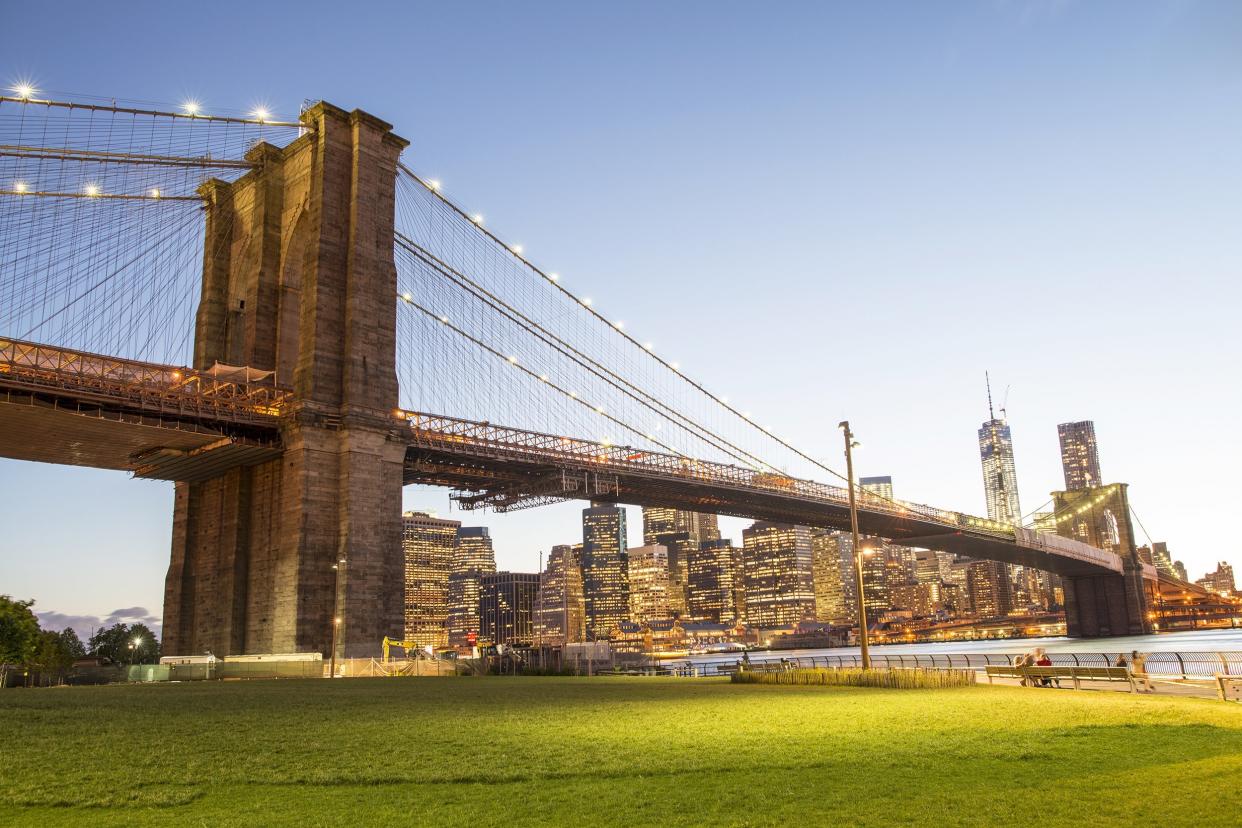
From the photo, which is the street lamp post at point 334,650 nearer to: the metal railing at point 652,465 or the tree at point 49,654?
the metal railing at point 652,465

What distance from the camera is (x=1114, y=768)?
33.1 ft

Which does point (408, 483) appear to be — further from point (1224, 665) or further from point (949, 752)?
point (949, 752)

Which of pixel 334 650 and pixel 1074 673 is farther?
pixel 334 650

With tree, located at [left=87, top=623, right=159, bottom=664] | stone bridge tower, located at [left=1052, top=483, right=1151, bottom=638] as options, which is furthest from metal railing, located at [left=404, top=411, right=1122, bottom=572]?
tree, located at [left=87, top=623, right=159, bottom=664]

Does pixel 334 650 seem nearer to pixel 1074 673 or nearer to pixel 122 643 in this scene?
pixel 1074 673

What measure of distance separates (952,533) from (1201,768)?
9372 cm

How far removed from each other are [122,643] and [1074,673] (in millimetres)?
131234

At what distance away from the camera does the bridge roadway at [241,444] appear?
3909 centimetres

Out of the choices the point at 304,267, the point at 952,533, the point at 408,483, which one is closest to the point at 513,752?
the point at 304,267

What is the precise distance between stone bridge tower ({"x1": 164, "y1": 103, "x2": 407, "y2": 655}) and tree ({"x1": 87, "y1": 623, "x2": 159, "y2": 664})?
8115cm

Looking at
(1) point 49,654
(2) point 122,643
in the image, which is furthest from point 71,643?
(1) point 49,654

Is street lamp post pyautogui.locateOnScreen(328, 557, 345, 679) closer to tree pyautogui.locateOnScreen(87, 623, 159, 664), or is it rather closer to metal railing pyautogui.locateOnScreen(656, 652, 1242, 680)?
metal railing pyautogui.locateOnScreen(656, 652, 1242, 680)

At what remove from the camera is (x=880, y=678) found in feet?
83.6

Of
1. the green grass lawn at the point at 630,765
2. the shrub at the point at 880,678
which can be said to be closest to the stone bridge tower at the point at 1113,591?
the shrub at the point at 880,678
